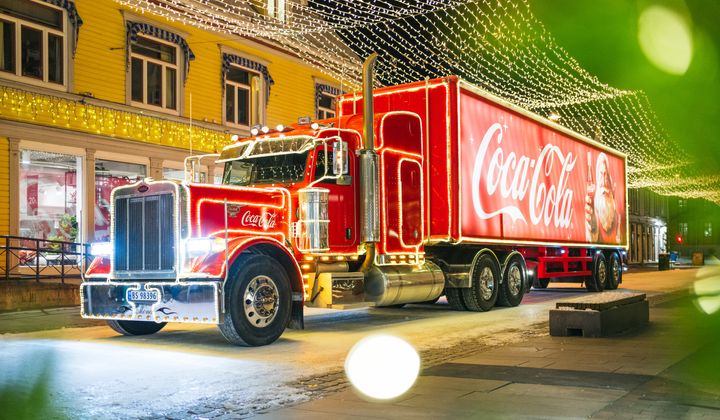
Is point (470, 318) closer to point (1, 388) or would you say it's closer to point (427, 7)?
point (427, 7)

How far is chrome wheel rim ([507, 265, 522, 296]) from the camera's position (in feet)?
56.4

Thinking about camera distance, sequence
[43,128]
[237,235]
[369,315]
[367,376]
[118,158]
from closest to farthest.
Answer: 1. [367,376]
2. [237,235]
3. [369,315]
4. [43,128]
5. [118,158]

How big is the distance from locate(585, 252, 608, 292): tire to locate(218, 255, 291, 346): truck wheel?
1403 centimetres

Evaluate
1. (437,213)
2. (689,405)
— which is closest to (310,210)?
(437,213)

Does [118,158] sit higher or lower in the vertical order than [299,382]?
higher

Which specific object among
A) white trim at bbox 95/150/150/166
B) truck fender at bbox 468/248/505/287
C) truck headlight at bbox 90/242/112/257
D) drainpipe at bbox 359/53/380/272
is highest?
white trim at bbox 95/150/150/166

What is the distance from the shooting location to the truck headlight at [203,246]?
10.3 metres

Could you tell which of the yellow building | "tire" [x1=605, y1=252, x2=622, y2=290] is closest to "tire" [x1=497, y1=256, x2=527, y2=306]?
"tire" [x1=605, y1=252, x2=622, y2=290]

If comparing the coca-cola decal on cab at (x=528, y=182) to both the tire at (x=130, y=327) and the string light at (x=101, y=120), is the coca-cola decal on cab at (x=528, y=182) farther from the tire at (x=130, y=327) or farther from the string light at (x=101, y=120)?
the string light at (x=101, y=120)

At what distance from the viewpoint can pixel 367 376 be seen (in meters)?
8.26

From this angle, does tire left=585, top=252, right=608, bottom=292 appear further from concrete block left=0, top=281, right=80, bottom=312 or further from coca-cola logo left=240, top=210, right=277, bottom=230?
concrete block left=0, top=281, right=80, bottom=312

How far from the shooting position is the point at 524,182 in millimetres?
17594

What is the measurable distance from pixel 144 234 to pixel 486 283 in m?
7.69

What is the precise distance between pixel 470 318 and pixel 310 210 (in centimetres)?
453
